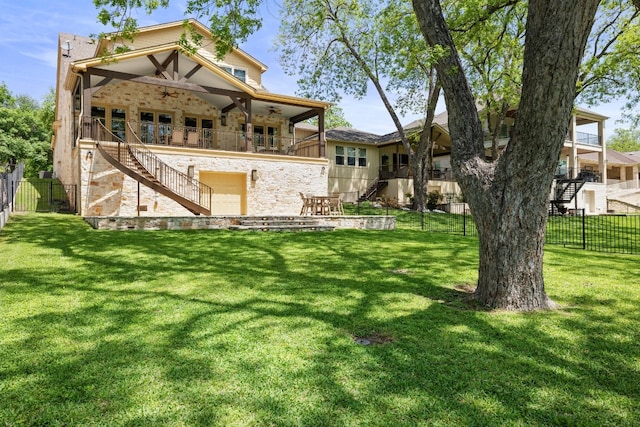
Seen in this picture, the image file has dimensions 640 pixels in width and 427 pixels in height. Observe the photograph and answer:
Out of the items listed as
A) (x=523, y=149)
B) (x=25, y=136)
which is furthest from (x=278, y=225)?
(x=25, y=136)

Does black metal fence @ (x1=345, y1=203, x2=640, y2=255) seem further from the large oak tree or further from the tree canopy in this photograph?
the tree canopy

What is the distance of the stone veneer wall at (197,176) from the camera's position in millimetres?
14688

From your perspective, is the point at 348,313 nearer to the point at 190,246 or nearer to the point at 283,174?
the point at 190,246

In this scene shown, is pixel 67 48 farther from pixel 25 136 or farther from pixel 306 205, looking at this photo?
pixel 25 136

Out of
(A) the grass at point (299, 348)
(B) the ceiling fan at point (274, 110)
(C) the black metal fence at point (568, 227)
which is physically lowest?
(A) the grass at point (299, 348)

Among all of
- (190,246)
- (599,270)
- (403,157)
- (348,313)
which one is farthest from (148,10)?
(403,157)

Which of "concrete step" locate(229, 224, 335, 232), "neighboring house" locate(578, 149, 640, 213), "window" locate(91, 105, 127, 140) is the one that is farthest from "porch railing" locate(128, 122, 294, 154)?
"neighboring house" locate(578, 149, 640, 213)

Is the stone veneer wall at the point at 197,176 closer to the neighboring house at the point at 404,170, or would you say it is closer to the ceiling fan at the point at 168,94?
the ceiling fan at the point at 168,94

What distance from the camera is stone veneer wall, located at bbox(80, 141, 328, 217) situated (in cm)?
1469

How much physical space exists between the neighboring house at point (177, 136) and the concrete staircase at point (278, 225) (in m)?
2.11

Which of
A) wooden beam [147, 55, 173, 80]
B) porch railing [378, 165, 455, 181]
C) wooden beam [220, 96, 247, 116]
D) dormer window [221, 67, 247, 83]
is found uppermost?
dormer window [221, 67, 247, 83]

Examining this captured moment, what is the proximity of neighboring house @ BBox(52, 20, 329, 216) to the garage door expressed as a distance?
5cm

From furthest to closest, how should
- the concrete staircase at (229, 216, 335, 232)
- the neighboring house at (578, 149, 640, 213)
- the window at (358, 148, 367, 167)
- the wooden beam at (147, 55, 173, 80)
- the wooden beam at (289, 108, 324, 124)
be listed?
the neighboring house at (578, 149, 640, 213)
the window at (358, 148, 367, 167)
the wooden beam at (289, 108, 324, 124)
the wooden beam at (147, 55, 173, 80)
the concrete staircase at (229, 216, 335, 232)

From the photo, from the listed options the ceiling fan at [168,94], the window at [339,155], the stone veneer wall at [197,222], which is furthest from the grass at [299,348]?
the window at [339,155]
